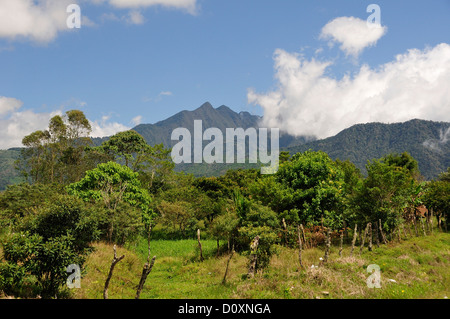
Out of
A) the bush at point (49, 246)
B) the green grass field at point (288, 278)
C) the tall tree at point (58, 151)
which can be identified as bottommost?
the green grass field at point (288, 278)

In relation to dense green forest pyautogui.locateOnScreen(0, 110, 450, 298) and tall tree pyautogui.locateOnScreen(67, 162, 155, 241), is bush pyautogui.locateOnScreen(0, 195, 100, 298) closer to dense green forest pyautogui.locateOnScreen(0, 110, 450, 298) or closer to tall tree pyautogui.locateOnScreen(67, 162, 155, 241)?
dense green forest pyautogui.locateOnScreen(0, 110, 450, 298)

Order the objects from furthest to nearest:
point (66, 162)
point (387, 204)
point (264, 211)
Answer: point (66, 162) → point (387, 204) → point (264, 211)

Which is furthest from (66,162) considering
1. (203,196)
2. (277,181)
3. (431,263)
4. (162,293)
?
(431,263)

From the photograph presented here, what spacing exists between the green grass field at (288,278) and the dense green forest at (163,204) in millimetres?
1513

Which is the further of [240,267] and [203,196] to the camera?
[203,196]

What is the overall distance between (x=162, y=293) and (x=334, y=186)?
16.5 metres

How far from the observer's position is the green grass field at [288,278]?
33.9ft

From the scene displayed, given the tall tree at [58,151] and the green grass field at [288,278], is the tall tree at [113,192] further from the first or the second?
the tall tree at [58,151]

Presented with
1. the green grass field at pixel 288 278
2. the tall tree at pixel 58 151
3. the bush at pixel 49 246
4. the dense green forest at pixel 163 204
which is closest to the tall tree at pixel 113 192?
the dense green forest at pixel 163 204

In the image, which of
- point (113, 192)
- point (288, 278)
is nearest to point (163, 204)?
point (113, 192)

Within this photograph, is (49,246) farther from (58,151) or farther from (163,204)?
(58,151)

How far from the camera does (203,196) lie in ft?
139

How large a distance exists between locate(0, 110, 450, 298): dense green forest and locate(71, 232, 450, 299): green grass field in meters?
1.51
